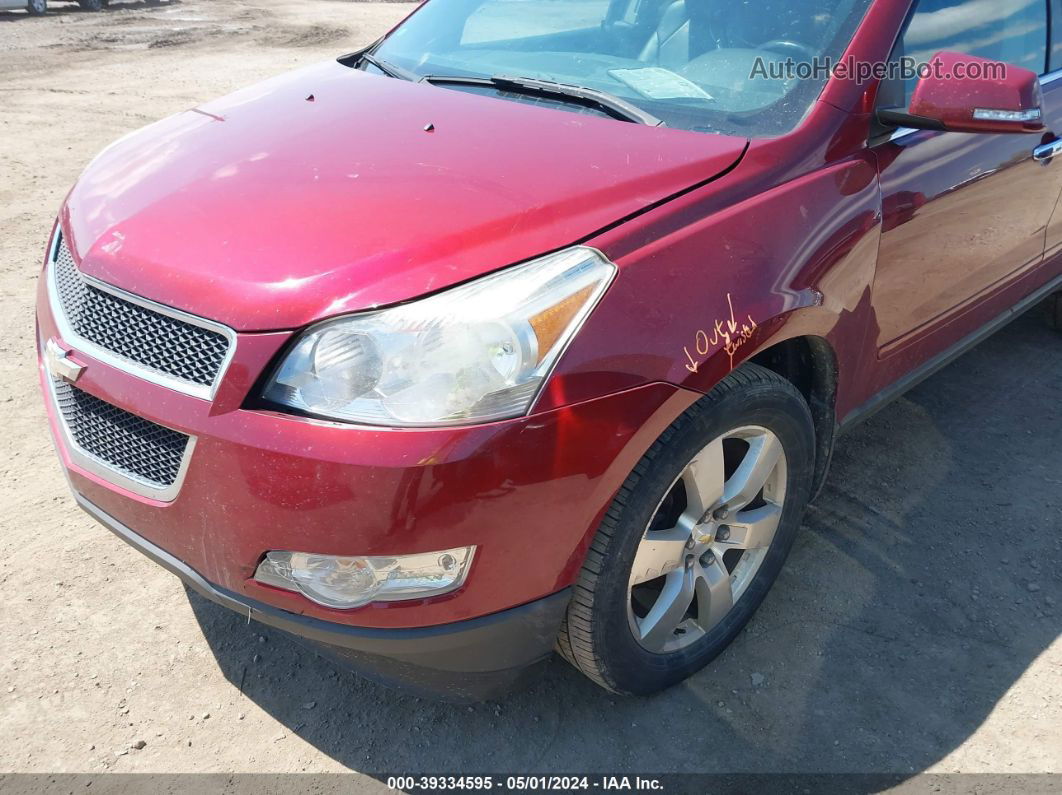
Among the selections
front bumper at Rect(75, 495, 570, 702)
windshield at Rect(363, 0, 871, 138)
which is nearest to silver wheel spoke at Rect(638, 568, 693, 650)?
front bumper at Rect(75, 495, 570, 702)

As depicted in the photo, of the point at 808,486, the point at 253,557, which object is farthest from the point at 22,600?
the point at 808,486

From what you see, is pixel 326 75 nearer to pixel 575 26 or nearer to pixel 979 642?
pixel 575 26

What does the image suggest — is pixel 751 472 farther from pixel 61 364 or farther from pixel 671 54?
pixel 61 364

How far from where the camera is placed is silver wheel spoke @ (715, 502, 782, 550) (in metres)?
2.26

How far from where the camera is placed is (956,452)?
330 cm

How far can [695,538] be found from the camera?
7.04 ft

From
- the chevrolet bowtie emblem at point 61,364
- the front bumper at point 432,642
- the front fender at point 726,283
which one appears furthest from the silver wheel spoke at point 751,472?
the chevrolet bowtie emblem at point 61,364

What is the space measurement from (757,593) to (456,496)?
45.4 inches

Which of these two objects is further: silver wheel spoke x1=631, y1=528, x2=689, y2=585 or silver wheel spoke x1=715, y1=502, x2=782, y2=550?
silver wheel spoke x1=715, y1=502, x2=782, y2=550

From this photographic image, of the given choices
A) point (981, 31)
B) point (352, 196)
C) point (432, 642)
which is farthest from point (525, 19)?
point (432, 642)

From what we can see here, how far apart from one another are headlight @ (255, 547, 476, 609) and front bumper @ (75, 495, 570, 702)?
2.7 inches

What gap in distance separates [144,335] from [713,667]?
5.25 ft

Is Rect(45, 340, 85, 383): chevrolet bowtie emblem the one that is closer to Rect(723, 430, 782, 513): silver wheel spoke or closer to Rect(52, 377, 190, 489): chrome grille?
Rect(52, 377, 190, 489): chrome grille

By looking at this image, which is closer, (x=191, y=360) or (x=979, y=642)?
(x=191, y=360)
